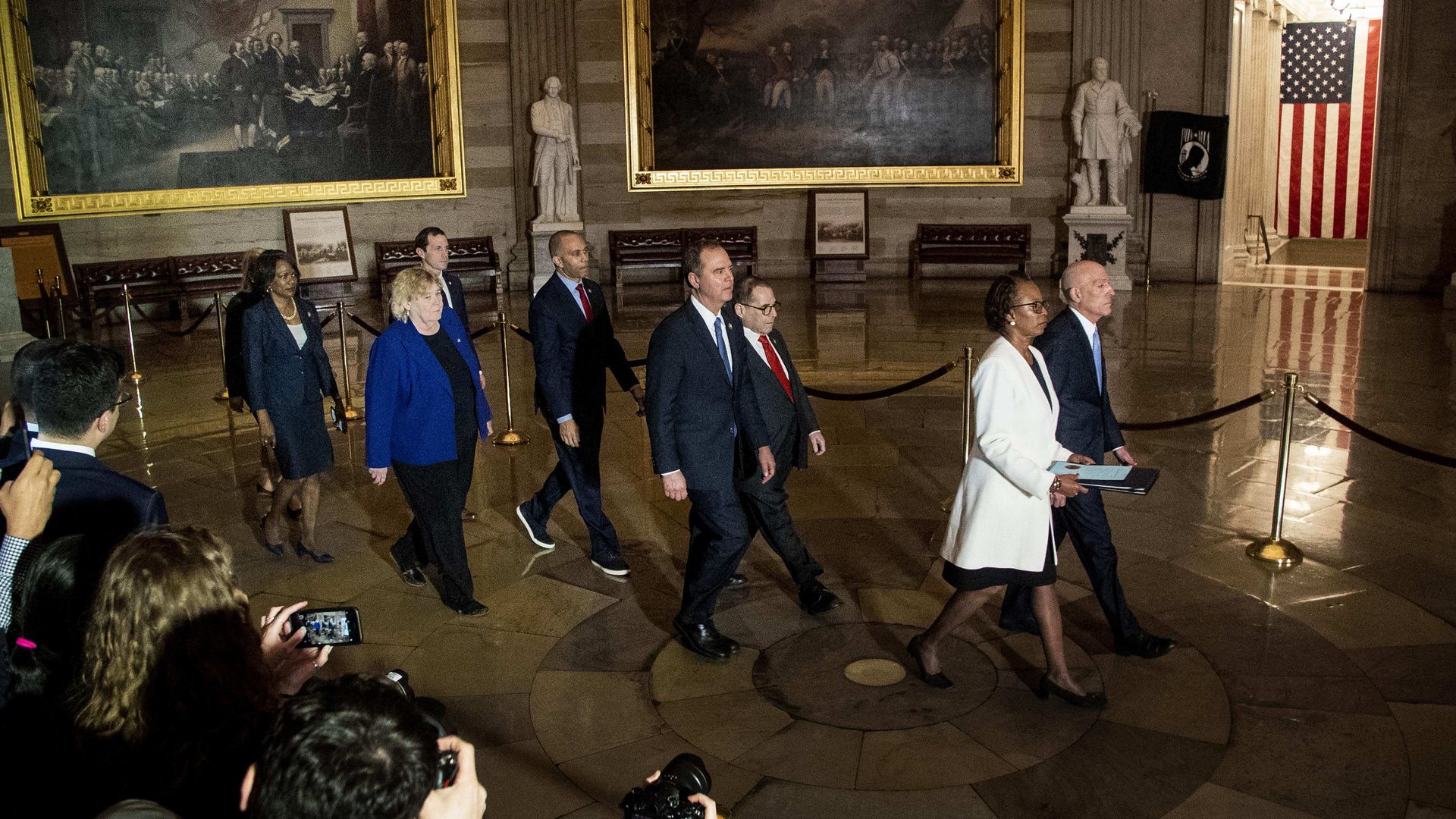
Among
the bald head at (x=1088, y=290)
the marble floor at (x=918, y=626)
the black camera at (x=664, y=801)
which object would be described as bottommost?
the marble floor at (x=918, y=626)

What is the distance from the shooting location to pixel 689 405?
17.1 ft

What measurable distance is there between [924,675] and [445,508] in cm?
229

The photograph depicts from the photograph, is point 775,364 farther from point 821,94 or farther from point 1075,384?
point 821,94

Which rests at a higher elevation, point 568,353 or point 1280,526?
point 568,353

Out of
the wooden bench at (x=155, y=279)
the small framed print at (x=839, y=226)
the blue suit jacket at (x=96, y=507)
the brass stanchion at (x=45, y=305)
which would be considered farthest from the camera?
the small framed print at (x=839, y=226)

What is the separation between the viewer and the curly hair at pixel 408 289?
5430 mm

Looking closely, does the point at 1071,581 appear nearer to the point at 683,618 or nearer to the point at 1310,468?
the point at 683,618

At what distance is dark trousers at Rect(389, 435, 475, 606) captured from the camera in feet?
18.5

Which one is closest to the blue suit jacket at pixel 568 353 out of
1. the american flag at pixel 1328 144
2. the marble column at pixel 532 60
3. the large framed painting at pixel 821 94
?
the marble column at pixel 532 60

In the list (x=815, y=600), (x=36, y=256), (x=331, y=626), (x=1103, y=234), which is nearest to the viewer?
(x=331, y=626)

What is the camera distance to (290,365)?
6543mm

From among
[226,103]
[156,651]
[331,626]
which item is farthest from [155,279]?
[156,651]

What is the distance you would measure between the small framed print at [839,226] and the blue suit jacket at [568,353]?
501 inches

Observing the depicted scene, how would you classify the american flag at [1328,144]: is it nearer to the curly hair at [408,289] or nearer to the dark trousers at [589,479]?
the dark trousers at [589,479]
